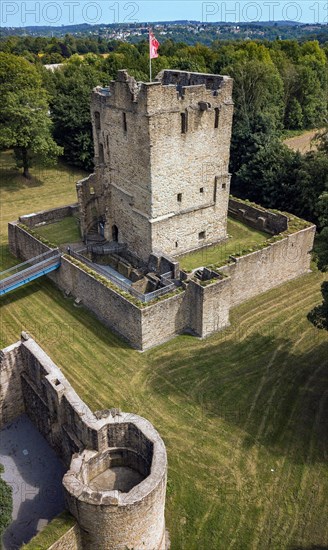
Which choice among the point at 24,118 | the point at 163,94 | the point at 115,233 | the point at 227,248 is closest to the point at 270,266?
the point at 227,248

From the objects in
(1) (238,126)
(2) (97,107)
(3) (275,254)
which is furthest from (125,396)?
(1) (238,126)

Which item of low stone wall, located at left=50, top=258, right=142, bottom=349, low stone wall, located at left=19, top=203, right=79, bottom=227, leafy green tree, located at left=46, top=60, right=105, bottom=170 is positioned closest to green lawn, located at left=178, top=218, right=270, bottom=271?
low stone wall, located at left=50, top=258, right=142, bottom=349

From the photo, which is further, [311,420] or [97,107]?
[97,107]

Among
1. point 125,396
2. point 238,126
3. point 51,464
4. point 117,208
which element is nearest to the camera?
point 51,464

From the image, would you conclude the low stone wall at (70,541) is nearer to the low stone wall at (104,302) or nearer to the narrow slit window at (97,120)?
the low stone wall at (104,302)

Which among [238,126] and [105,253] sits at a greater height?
[238,126]

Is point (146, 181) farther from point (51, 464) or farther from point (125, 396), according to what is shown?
point (51, 464)

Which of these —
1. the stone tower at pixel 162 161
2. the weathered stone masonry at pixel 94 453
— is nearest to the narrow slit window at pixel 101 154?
the stone tower at pixel 162 161

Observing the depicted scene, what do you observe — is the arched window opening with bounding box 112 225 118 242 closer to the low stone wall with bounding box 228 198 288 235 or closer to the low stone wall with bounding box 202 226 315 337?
the low stone wall with bounding box 202 226 315 337
